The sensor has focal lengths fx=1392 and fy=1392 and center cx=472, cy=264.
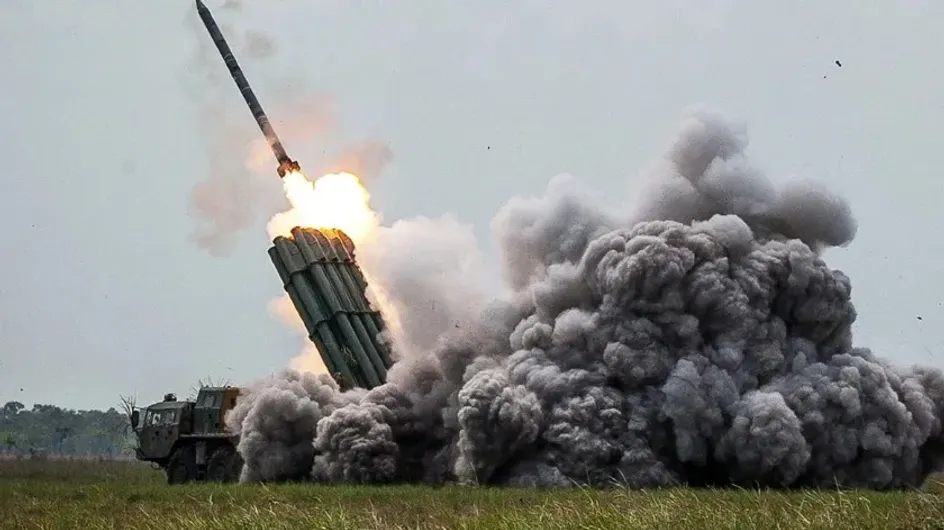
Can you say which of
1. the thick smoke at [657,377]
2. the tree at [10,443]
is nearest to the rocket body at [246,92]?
the thick smoke at [657,377]

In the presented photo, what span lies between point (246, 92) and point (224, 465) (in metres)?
8.37

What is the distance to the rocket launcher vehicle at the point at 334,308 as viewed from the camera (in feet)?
96.1

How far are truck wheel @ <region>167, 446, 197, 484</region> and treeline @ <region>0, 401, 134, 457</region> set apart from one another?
59.5m

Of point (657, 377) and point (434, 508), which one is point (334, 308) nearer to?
point (657, 377)

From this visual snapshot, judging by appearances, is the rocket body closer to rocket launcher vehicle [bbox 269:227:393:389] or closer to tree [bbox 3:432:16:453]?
rocket launcher vehicle [bbox 269:227:393:389]

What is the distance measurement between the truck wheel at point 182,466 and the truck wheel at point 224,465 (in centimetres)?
68

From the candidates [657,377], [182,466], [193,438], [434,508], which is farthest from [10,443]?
[434,508]

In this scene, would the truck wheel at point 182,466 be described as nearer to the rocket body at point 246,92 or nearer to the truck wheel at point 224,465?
the truck wheel at point 224,465

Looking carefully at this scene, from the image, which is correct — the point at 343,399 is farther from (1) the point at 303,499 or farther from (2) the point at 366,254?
(1) the point at 303,499

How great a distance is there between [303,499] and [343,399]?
7.59 meters

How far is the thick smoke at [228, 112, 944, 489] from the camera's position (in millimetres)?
24719

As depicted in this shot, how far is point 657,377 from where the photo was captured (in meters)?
25.6

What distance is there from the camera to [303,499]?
2112 centimetres

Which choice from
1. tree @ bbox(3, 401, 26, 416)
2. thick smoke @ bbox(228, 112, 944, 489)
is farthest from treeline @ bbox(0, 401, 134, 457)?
thick smoke @ bbox(228, 112, 944, 489)
